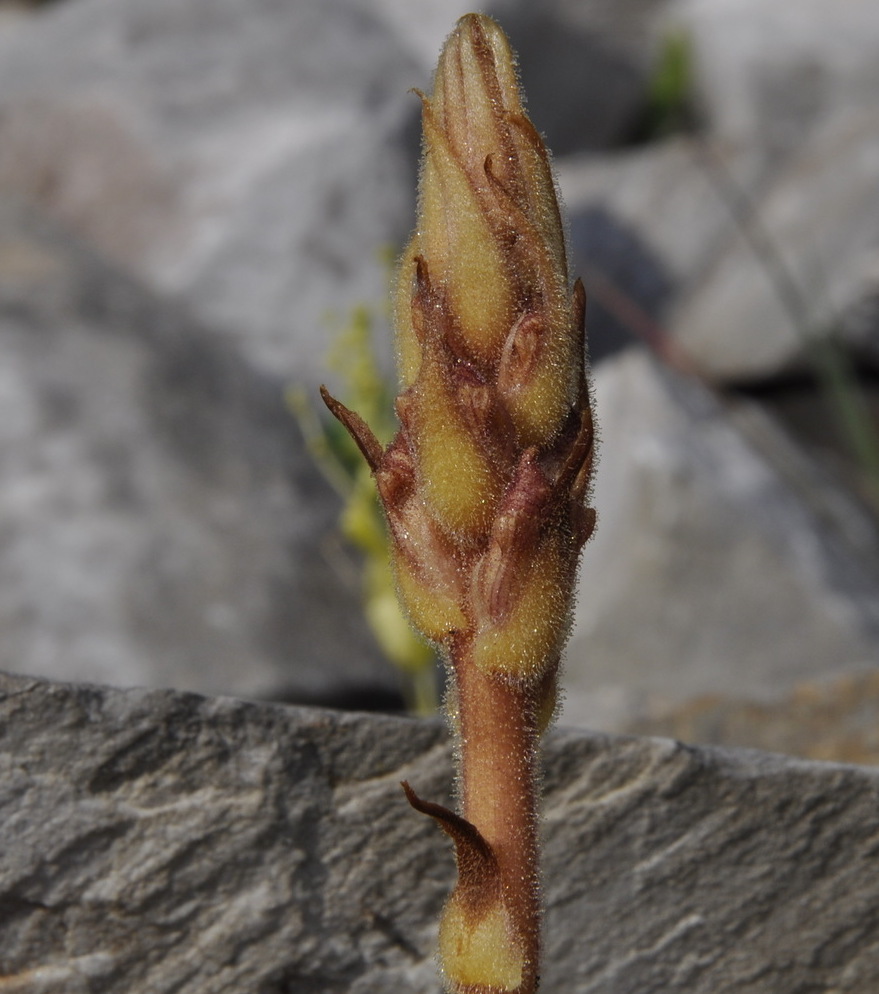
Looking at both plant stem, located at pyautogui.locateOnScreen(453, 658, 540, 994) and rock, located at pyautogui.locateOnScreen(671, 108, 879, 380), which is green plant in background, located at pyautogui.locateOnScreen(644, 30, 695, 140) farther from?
plant stem, located at pyautogui.locateOnScreen(453, 658, 540, 994)

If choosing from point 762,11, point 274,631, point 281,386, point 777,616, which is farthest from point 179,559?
point 762,11

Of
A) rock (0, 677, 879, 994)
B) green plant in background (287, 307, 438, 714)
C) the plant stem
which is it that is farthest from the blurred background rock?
the plant stem

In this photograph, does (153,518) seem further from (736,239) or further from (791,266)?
(736,239)

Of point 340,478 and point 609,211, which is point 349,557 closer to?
point 340,478

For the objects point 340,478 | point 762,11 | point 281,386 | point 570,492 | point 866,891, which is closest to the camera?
point 570,492

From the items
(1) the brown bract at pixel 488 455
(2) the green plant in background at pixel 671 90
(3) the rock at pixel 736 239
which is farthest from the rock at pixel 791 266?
(1) the brown bract at pixel 488 455

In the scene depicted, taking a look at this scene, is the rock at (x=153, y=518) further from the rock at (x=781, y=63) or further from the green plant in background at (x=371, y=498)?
the rock at (x=781, y=63)

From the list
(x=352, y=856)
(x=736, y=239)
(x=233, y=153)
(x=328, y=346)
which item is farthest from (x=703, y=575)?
(x=352, y=856)
